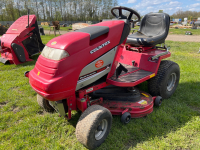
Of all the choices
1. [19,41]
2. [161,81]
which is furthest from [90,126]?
[19,41]

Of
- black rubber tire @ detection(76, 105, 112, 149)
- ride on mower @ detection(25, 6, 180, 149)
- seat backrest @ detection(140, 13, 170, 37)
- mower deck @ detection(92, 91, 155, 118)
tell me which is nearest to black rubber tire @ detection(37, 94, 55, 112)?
ride on mower @ detection(25, 6, 180, 149)

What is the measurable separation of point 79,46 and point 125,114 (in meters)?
1.24

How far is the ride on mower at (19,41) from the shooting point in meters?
5.20

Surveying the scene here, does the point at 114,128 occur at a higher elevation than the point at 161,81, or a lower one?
lower

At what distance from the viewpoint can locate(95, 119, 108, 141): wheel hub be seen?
2.03 metres

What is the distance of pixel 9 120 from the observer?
2584mm

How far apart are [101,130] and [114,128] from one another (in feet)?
1.16

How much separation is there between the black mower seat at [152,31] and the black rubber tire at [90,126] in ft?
5.72

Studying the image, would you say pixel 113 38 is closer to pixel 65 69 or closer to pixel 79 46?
pixel 79 46

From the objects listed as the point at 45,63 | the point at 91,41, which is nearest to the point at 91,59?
the point at 91,41

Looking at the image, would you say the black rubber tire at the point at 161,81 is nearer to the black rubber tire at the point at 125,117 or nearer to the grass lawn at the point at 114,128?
the grass lawn at the point at 114,128

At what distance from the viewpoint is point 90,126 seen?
6.06 feet

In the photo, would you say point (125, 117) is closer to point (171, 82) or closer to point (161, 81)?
point (161, 81)

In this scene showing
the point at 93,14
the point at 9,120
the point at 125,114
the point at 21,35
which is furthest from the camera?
the point at 93,14
